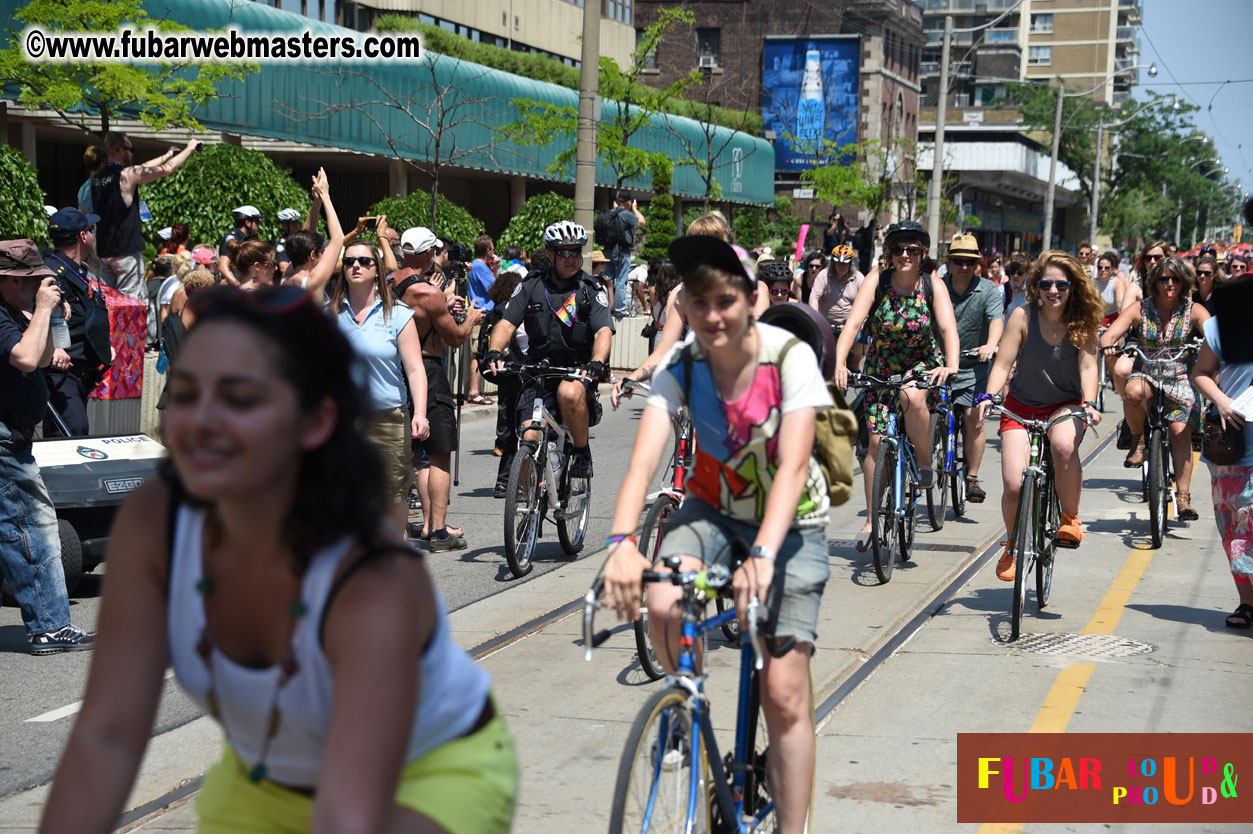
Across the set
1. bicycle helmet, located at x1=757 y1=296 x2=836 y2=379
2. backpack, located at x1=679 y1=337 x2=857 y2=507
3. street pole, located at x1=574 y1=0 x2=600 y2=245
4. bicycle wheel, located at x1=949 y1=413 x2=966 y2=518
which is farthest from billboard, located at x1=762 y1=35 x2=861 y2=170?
backpack, located at x1=679 y1=337 x2=857 y2=507

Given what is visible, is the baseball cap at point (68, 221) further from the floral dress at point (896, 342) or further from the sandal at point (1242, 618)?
the sandal at point (1242, 618)

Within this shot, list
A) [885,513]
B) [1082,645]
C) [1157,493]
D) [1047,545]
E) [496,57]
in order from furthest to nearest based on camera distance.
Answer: [496,57], [1157,493], [885,513], [1047,545], [1082,645]

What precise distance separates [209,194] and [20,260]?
15779 millimetres

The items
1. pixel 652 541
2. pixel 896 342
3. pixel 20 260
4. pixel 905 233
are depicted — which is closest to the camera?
pixel 20 260

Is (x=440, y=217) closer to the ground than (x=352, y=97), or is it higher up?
closer to the ground

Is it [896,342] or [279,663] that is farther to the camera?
[896,342]

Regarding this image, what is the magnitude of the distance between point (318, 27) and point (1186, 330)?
2427 cm

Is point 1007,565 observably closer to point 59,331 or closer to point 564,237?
point 564,237

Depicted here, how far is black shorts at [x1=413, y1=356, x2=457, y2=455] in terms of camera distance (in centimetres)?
880

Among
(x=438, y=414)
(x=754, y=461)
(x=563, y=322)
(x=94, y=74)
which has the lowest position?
(x=438, y=414)

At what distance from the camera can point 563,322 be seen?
8.81 metres

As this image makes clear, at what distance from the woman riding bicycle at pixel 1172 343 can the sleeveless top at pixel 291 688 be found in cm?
874

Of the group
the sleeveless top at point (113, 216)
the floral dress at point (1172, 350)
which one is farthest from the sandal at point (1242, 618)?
the sleeveless top at point (113, 216)

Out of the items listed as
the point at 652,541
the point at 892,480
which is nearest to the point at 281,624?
the point at 652,541
